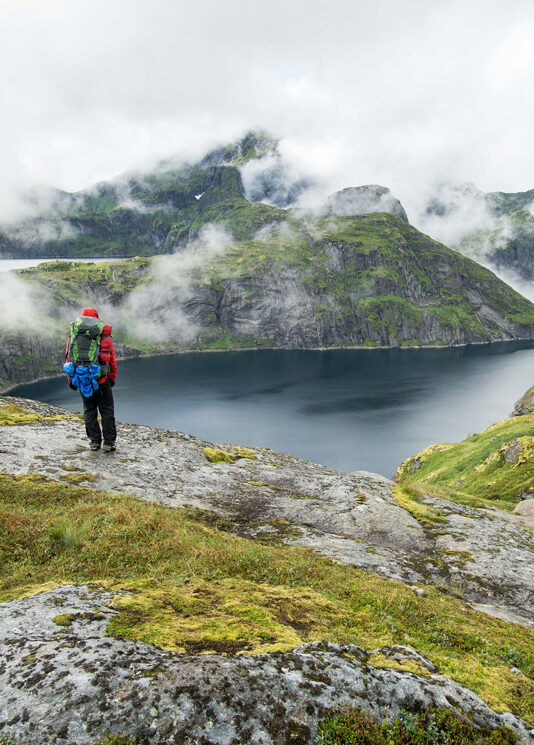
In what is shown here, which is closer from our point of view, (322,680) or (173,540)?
(322,680)

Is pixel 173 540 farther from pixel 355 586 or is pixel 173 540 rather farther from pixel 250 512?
pixel 250 512

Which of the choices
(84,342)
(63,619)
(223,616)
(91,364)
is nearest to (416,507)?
(223,616)

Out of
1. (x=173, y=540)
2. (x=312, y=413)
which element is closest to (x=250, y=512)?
(x=173, y=540)

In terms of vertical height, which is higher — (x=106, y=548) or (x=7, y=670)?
(x=7, y=670)

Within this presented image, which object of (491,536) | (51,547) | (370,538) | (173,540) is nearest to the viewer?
(51,547)

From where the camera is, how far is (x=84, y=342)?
14.5 m

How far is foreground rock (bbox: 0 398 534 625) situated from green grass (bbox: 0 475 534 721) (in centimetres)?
179

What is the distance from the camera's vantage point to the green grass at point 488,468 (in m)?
32.4

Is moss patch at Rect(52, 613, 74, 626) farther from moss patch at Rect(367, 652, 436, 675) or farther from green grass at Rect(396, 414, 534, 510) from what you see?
green grass at Rect(396, 414, 534, 510)

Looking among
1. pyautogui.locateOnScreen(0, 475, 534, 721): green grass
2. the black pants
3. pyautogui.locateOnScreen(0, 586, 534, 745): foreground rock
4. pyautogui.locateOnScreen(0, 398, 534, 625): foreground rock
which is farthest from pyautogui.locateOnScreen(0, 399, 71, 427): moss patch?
pyautogui.locateOnScreen(0, 586, 534, 745): foreground rock

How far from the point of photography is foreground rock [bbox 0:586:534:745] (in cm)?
379

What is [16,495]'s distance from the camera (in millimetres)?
11102

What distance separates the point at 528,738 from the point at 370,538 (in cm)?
920

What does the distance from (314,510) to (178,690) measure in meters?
11.6
